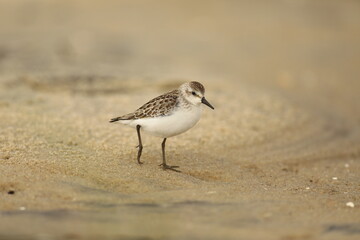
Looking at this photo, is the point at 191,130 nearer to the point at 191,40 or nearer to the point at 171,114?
the point at 171,114

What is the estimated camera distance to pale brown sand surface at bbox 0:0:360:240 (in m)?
5.12

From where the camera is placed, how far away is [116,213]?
201 inches

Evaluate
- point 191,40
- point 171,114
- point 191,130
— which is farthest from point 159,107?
point 191,40

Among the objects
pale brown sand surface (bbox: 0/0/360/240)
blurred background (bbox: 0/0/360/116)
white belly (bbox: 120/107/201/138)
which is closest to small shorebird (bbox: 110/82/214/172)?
white belly (bbox: 120/107/201/138)

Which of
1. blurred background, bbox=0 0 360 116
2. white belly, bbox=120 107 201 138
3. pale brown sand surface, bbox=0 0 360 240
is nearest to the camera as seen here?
pale brown sand surface, bbox=0 0 360 240

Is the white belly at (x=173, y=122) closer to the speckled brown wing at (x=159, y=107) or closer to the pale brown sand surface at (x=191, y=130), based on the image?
the speckled brown wing at (x=159, y=107)

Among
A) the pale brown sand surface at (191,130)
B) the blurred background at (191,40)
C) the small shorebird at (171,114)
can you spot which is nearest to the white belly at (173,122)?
the small shorebird at (171,114)

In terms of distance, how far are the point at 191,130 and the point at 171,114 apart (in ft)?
5.92

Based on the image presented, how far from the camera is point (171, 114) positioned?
6.53 meters

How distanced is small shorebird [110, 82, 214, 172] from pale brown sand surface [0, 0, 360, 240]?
41 cm

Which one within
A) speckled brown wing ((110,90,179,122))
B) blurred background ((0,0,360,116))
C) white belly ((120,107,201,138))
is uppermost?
blurred background ((0,0,360,116))

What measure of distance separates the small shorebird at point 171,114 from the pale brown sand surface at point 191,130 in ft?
1.34

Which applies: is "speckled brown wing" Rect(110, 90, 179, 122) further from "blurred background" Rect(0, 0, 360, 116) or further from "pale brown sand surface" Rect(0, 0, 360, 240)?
"blurred background" Rect(0, 0, 360, 116)

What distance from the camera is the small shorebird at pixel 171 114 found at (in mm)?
6508
